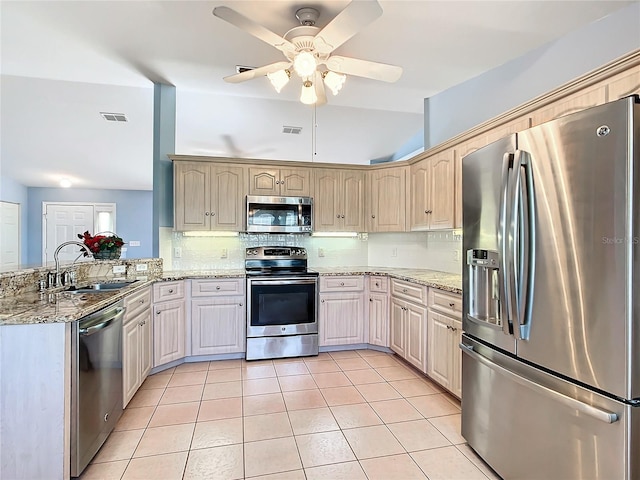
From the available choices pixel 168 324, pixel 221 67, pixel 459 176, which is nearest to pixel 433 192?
pixel 459 176

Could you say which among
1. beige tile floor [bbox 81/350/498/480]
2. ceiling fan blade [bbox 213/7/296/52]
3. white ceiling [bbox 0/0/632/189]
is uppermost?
white ceiling [bbox 0/0/632/189]

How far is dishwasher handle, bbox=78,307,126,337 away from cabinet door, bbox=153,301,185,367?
90cm

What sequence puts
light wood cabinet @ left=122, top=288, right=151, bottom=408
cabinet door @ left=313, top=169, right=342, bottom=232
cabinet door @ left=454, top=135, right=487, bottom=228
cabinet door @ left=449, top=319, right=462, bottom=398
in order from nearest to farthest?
light wood cabinet @ left=122, top=288, right=151, bottom=408, cabinet door @ left=449, top=319, right=462, bottom=398, cabinet door @ left=454, top=135, right=487, bottom=228, cabinet door @ left=313, top=169, right=342, bottom=232

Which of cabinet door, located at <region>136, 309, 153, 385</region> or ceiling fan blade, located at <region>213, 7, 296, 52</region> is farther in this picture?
cabinet door, located at <region>136, 309, 153, 385</region>

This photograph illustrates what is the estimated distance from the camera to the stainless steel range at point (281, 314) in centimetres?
342

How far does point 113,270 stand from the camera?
121 inches

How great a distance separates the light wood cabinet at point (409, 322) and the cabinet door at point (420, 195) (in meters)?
0.68

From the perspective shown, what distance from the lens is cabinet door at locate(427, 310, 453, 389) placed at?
256 centimetres

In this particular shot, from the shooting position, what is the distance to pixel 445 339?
260 centimetres

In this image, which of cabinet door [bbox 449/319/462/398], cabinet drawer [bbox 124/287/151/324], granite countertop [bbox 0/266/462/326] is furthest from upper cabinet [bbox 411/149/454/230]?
cabinet drawer [bbox 124/287/151/324]

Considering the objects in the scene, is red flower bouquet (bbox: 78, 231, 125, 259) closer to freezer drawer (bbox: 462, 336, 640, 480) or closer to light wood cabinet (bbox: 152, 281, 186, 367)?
light wood cabinet (bbox: 152, 281, 186, 367)

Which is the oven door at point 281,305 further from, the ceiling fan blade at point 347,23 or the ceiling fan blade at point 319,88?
the ceiling fan blade at point 347,23

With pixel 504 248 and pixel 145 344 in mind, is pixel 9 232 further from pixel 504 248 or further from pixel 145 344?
pixel 504 248

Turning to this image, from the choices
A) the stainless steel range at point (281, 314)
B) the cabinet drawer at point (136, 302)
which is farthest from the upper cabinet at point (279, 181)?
the cabinet drawer at point (136, 302)
